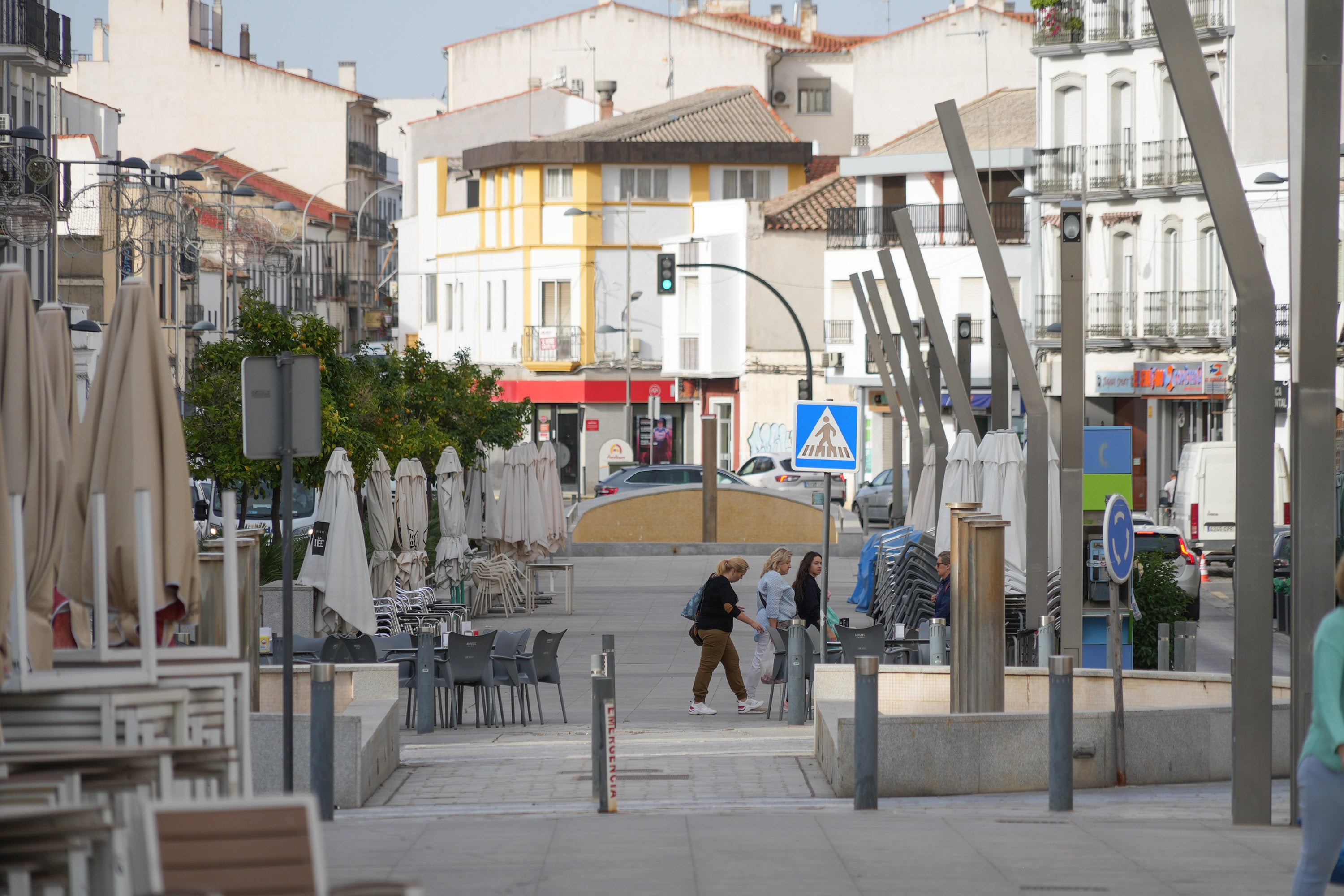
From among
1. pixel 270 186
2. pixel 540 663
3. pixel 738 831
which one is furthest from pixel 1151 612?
pixel 270 186

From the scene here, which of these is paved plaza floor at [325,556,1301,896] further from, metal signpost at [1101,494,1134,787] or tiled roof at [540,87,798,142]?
tiled roof at [540,87,798,142]

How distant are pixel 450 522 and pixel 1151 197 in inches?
1200

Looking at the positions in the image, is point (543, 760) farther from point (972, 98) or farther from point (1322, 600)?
point (972, 98)

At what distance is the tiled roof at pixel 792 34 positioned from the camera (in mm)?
85812

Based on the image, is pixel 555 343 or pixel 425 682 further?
pixel 555 343

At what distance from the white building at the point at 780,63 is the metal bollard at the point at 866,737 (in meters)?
65.5

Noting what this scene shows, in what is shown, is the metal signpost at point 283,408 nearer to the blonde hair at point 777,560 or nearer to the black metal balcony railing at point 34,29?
the blonde hair at point 777,560

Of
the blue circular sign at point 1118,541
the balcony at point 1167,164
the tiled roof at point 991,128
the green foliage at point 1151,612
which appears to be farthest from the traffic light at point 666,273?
the blue circular sign at point 1118,541

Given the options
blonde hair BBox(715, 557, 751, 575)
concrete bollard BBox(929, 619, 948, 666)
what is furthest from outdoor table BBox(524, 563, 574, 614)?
concrete bollard BBox(929, 619, 948, 666)

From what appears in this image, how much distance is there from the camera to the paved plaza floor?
8.14 m

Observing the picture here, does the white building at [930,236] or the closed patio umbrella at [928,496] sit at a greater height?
the white building at [930,236]

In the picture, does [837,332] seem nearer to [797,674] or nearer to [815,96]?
[815,96]

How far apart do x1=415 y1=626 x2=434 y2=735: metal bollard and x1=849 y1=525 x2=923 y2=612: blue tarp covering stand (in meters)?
8.45

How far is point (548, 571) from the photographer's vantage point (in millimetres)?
27859
